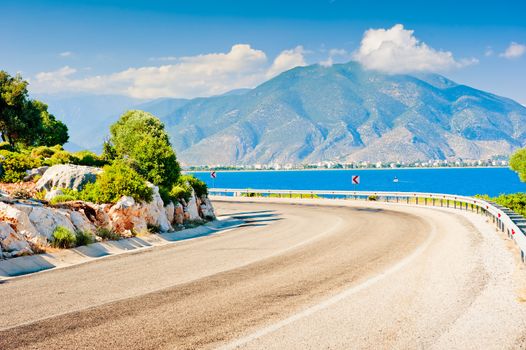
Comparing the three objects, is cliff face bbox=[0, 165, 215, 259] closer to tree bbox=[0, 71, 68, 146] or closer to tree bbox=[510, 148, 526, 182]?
tree bbox=[0, 71, 68, 146]

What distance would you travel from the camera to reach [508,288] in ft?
31.8

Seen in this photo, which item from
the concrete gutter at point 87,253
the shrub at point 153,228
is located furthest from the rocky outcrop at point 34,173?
the concrete gutter at point 87,253

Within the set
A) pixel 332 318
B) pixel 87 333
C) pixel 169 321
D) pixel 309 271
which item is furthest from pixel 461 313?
pixel 87 333

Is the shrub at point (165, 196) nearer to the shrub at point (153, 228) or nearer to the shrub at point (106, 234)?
the shrub at point (153, 228)

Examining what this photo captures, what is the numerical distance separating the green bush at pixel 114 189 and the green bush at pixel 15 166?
15.3 feet

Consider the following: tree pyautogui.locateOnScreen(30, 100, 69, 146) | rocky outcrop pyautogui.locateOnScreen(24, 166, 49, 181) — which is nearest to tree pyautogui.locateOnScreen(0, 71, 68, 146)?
tree pyautogui.locateOnScreen(30, 100, 69, 146)

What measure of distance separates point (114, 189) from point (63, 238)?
15.3 ft

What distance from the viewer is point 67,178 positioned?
20484 millimetres

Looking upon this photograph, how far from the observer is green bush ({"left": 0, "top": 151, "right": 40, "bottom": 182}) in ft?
72.8

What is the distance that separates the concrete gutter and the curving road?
0.83m

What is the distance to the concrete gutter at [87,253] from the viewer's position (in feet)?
39.9

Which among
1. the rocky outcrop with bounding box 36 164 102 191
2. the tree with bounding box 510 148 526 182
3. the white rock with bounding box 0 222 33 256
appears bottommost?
the tree with bounding box 510 148 526 182

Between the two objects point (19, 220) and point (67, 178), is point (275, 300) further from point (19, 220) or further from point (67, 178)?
point (67, 178)

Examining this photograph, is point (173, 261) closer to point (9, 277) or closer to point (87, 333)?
point (9, 277)
